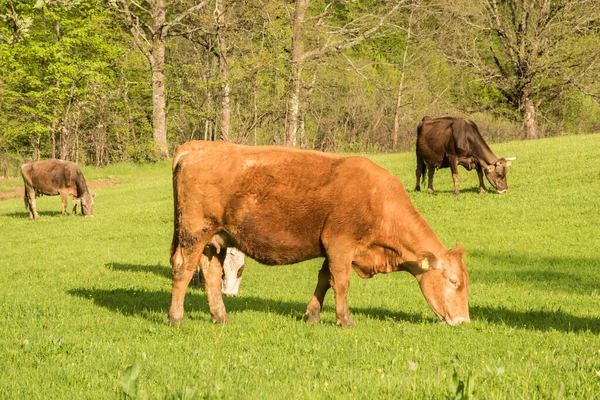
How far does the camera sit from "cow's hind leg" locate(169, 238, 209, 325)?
10172 millimetres

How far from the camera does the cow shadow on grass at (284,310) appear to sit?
34.8 feet

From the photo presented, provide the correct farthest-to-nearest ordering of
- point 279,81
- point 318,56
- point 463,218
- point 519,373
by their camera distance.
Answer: point 279,81 < point 318,56 < point 463,218 < point 519,373

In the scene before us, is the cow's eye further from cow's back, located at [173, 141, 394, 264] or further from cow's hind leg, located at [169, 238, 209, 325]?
cow's hind leg, located at [169, 238, 209, 325]

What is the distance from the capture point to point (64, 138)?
50812 millimetres

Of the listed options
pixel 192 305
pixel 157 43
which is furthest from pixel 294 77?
pixel 192 305

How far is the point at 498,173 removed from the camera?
87.9 ft

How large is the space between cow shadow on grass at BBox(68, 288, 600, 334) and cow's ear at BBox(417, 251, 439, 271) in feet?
3.18

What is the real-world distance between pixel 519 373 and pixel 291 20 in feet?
97.3

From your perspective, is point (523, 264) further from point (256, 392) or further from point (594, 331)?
point (256, 392)

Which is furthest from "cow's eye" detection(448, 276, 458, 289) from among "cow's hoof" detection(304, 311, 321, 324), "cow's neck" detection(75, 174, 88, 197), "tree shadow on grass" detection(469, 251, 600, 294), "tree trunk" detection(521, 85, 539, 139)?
"tree trunk" detection(521, 85, 539, 139)

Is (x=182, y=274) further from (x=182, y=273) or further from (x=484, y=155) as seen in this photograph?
(x=484, y=155)

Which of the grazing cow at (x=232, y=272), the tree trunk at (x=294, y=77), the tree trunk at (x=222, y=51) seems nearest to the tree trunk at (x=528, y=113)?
the tree trunk at (x=294, y=77)

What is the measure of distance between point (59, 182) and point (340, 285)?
24.6 metres

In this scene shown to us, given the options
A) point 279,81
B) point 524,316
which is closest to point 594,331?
point 524,316
